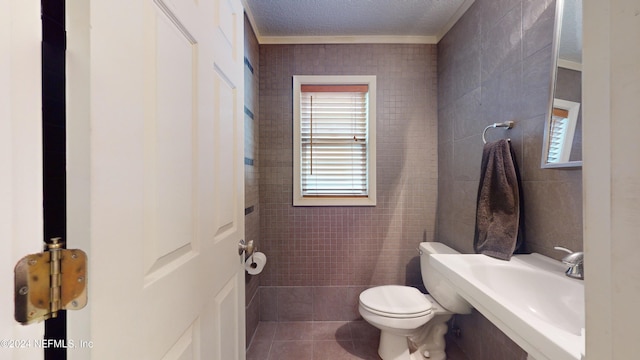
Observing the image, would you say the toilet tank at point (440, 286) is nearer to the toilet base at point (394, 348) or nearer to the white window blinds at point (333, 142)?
the toilet base at point (394, 348)

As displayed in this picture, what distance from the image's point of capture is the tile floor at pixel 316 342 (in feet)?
5.49

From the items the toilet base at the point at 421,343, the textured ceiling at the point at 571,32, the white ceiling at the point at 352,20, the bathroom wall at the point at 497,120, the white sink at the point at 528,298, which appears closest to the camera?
the white sink at the point at 528,298

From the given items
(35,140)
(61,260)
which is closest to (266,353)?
(61,260)

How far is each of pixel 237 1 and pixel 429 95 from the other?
5.24 ft

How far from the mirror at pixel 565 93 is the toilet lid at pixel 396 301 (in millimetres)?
1004

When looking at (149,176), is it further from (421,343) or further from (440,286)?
(421,343)

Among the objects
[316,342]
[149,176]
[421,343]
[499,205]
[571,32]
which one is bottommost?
[316,342]

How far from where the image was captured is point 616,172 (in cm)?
28

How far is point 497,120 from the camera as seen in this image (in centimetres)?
138

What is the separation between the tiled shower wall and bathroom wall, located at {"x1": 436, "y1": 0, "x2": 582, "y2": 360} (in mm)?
157

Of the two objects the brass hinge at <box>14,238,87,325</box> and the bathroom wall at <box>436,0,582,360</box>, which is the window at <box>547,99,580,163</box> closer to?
the bathroom wall at <box>436,0,582,360</box>

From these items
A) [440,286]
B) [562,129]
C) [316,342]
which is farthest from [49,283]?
[316,342]

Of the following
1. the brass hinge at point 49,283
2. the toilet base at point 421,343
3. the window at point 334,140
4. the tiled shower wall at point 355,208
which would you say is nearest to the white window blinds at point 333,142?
the window at point 334,140

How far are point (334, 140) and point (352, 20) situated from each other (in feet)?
2.93
